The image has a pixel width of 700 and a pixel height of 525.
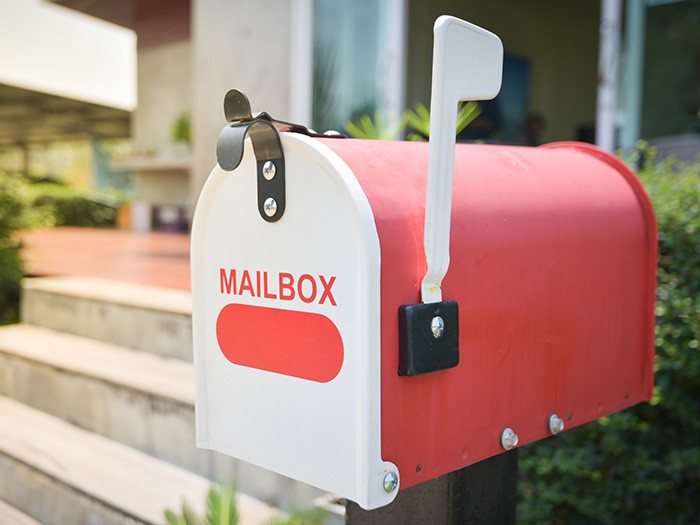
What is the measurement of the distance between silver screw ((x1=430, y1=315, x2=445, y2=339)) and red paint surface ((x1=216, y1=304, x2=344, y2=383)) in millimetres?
101

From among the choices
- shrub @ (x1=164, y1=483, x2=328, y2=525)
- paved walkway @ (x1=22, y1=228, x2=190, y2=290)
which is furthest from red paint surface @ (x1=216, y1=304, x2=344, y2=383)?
paved walkway @ (x1=22, y1=228, x2=190, y2=290)

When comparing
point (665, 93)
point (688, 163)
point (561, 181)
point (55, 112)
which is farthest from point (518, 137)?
point (55, 112)

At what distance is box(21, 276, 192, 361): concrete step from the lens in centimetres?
256

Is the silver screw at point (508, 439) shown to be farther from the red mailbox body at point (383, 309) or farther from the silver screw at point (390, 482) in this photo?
the silver screw at point (390, 482)

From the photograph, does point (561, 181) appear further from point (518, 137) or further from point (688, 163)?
point (518, 137)

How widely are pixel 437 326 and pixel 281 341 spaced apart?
0.18m

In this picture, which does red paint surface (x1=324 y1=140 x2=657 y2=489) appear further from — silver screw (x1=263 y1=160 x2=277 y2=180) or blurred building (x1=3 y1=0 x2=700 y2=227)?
blurred building (x1=3 y1=0 x2=700 y2=227)

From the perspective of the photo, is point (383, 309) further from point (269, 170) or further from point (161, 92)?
point (161, 92)

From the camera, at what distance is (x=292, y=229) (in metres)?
0.78

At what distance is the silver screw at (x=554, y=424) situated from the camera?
97 cm

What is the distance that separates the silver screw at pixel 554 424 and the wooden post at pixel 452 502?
11cm

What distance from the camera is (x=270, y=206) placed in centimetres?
80

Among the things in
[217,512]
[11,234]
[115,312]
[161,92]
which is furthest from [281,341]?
[161,92]

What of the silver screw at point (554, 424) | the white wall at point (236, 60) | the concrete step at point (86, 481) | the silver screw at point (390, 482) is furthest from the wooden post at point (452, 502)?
the white wall at point (236, 60)
